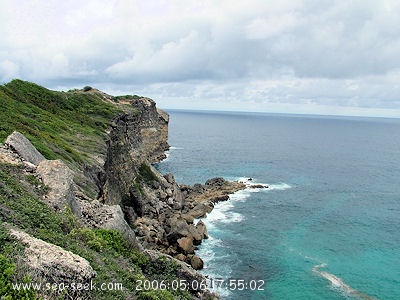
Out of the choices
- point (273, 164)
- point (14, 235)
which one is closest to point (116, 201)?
point (14, 235)

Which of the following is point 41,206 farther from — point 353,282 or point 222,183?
point 222,183

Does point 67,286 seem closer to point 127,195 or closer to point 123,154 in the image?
point 127,195

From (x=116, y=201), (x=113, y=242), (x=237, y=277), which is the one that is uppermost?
(x=113, y=242)

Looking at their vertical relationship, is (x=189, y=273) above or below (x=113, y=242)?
below

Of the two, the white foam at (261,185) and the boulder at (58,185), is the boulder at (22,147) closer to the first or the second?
the boulder at (58,185)

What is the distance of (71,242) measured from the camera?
14.1 m

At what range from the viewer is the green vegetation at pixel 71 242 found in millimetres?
11688

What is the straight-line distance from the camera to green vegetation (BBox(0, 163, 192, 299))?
1169 centimetres

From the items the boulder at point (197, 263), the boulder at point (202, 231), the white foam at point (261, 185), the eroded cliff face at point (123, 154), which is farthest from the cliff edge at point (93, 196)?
the white foam at point (261, 185)

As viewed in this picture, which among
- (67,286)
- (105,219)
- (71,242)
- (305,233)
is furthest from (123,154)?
(67,286)

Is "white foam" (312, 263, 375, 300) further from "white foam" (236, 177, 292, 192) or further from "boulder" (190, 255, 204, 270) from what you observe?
"white foam" (236, 177, 292, 192)

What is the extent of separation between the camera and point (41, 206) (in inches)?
620

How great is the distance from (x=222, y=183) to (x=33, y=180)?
64590 millimetres

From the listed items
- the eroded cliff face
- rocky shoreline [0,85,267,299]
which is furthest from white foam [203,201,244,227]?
the eroded cliff face
